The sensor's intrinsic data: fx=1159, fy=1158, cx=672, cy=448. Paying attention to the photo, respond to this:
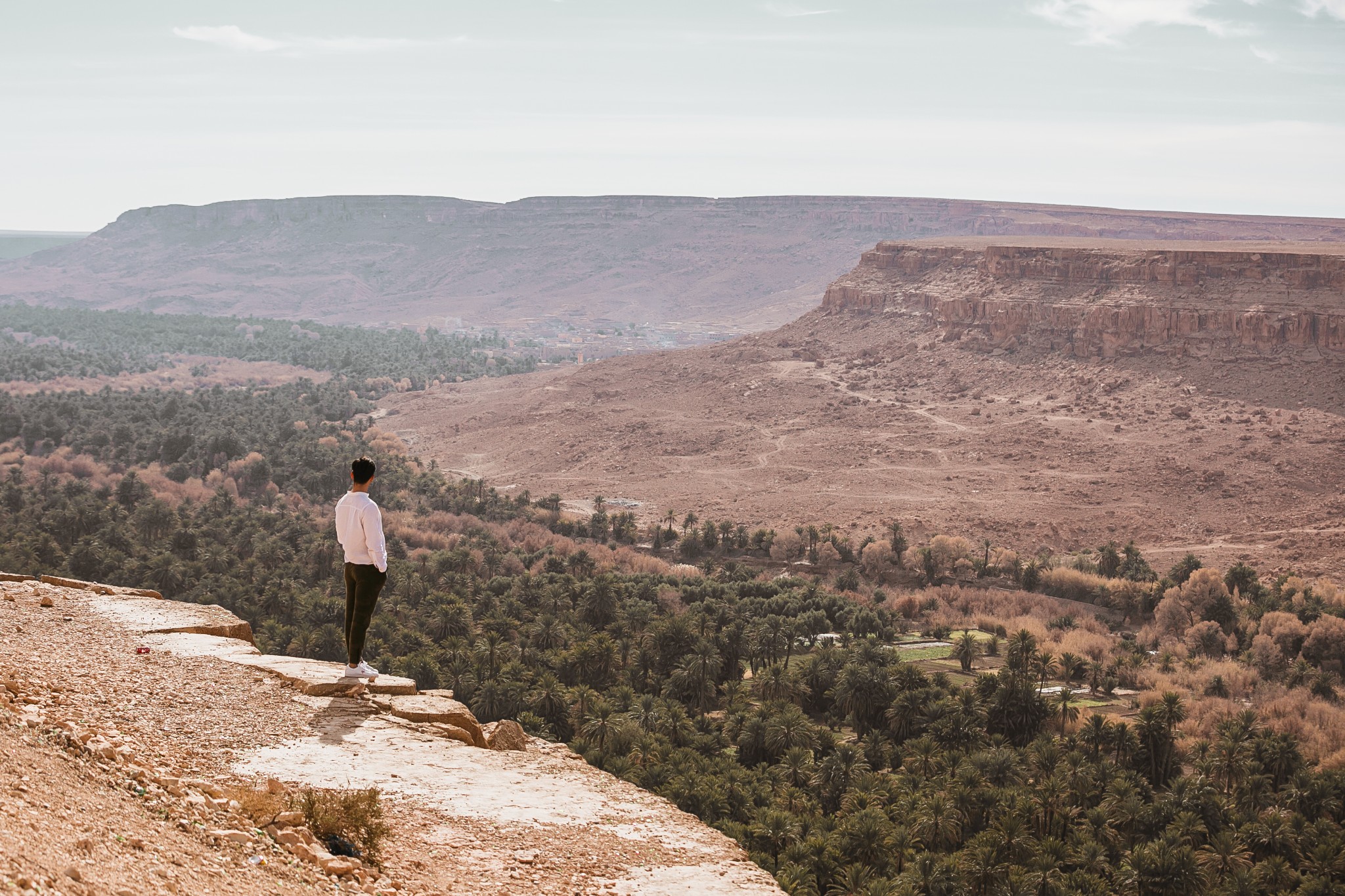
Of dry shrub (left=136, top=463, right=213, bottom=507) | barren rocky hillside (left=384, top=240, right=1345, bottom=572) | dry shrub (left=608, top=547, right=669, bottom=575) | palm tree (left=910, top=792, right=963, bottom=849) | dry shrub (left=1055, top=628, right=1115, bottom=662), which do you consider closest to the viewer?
palm tree (left=910, top=792, right=963, bottom=849)

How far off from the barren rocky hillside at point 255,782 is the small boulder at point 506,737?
0.02 m

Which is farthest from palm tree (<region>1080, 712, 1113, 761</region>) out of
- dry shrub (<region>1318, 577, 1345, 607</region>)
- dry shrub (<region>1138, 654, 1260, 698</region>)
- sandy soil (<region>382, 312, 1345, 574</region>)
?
sandy soil (<region>382, 312, 1345, 574</region>)

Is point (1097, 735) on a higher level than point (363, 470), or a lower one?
lower

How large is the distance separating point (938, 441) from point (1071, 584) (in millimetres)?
27490

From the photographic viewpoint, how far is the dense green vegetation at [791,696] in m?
28.3

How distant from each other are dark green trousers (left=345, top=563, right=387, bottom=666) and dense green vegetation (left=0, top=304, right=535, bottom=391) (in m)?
124

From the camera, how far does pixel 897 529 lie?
2628 inches

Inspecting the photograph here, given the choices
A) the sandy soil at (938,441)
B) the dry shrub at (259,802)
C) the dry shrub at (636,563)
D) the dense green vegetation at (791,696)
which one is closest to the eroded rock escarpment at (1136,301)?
the sandy soil at (938,441)

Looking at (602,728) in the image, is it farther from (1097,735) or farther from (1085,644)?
(1085,644)

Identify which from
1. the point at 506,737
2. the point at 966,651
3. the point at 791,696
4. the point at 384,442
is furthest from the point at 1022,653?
the point at 384,442

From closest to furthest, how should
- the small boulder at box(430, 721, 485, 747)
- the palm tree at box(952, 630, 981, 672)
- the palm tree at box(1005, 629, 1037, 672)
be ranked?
1. the small boulder at box(430, 721, 485, 747)
2. the palm tree at box(1005, 629, 1037, 672)
3. the palm tree at box(952, 630, 981, 672)

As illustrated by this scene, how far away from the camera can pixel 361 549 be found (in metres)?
11.8

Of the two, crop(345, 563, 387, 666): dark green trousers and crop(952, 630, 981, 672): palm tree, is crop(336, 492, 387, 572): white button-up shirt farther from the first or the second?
crop(952, 630, 981, 672): palm tree

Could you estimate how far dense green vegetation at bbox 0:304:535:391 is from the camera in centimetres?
14062
